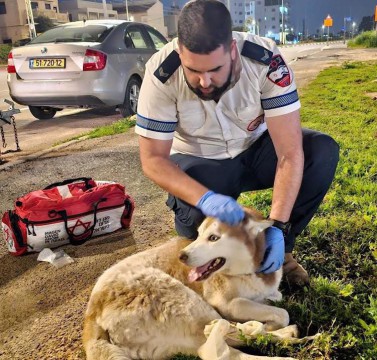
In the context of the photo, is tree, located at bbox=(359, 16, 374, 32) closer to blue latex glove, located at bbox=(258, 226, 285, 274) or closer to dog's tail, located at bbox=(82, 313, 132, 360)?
blue latex glove, located at bbox=(258, 226, 285, 274)

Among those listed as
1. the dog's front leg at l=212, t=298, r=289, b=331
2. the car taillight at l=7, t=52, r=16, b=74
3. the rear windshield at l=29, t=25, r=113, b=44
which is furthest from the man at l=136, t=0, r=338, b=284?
the car taillight at l=7, t=52, r=16, b=74

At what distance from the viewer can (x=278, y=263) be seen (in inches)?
97.7

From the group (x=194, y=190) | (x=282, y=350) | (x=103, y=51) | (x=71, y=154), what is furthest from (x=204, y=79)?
(x=103, y=51)

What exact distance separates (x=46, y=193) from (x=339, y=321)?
8.56 feet

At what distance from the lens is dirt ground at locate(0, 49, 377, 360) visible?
255cm

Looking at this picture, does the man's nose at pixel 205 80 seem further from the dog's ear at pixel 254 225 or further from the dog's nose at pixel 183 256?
the dog's nose at pixel 183 256

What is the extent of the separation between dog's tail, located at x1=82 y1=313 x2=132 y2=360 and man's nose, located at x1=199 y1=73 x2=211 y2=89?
1389 mm

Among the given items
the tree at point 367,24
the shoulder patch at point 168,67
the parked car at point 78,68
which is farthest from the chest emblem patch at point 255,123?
the tree at point 367,24

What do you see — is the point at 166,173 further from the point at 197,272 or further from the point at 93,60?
the point at 93,60

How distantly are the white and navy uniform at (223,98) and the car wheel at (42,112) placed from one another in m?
6.88

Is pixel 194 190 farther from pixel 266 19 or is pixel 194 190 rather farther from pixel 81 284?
pixel 266 19

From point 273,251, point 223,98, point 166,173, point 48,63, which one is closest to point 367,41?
point 48,63

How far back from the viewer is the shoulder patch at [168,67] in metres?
2.73

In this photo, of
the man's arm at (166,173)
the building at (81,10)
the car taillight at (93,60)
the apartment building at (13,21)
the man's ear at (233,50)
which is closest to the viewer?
the man's ear at (233,50)
